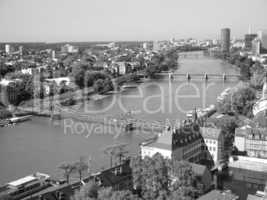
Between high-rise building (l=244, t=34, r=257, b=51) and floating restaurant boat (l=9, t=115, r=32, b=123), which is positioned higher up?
high-rise building (l=244, t=34, r=257, b=51)

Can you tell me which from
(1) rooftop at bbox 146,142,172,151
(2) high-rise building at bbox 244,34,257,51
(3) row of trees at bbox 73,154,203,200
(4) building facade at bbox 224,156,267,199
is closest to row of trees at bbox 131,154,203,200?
(3) row of trees at bbox 73,154,203,200

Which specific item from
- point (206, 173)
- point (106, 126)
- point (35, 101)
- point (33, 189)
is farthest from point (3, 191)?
point (35, 101)

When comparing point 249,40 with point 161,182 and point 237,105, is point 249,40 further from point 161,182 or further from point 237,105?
point 161,182

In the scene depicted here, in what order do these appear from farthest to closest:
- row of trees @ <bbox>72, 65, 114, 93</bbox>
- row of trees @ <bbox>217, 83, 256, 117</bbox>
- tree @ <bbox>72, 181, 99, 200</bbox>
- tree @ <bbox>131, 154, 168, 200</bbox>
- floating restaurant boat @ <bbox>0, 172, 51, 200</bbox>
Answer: row of trees @ <bbox>72, 65, 114, 93</bbox> → row of trees @ <bbox>217, 83, 256, 117</bbox> → floating restaurant boat @ <bbox>0, 172, 51, 200</bbox> → tree @ <bbox>131, 154, 168, 200</bbox> → tree @ <bbox>72, 181, 99, 200</bbox>

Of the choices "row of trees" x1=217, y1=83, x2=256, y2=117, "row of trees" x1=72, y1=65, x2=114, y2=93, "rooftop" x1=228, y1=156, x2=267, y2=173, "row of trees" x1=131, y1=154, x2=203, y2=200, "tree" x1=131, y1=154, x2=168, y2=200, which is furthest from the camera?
"row of trees" x1=72, y1=65, x2=114, y2=93

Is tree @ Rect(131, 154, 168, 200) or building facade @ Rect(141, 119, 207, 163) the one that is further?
building facade @ Rect(141, 119, 207, 163)

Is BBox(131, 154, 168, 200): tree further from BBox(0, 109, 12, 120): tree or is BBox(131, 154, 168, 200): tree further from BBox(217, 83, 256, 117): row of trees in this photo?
BBox(0, 109, 12, 120): tree

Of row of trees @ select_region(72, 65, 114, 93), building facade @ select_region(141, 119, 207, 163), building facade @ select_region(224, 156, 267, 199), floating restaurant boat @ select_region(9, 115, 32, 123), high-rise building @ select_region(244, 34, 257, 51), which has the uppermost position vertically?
high-rise building @ select_region(244, 34, 257, 51)

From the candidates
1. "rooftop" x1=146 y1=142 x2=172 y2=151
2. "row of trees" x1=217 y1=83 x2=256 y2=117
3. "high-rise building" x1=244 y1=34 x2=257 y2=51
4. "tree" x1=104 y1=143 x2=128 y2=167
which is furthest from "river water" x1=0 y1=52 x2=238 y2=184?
"high-rise building" x1=244 y1=34 x2=257 y2=51

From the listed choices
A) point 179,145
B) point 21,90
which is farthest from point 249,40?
point 179,145
